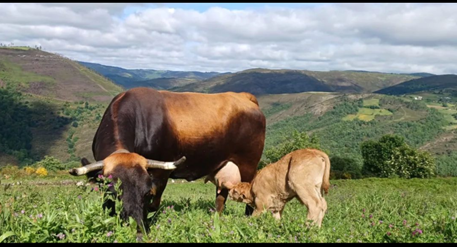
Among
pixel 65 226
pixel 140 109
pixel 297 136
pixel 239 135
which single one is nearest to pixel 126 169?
pixel 65 226

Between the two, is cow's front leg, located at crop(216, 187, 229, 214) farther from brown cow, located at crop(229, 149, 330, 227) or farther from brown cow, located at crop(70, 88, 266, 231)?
brown cow, located at crop(229, 149, 330, 227)

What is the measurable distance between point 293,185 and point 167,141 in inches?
114

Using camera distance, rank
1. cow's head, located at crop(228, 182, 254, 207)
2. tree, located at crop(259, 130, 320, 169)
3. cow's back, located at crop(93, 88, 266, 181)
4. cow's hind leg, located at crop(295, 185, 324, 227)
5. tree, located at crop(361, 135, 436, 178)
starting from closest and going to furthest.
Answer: cow's hind leg, located at crop(295, 185, 324, 227)
cow's back, located at crop(93, 88, 266, 181)
cow's head, located at crop(228, 182, 254, 207)
tree, located at crop(361, 135, 436, 178)
tree, located at crop(259, 130, 320, 169)

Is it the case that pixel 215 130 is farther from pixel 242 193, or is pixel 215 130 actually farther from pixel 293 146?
pixel 293 146

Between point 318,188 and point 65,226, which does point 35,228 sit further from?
point 318,188

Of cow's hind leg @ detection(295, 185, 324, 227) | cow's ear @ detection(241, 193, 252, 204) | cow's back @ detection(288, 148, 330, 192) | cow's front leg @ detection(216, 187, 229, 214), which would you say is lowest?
cow's front leg @ detection(216, 187, 229, 214)

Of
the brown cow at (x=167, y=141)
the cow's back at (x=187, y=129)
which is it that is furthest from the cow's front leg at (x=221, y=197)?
the cow's back at (x=187, y=129)

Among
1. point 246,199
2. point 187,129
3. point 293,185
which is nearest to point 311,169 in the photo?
point 293,185

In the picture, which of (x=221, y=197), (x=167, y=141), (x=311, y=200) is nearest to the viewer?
(x=311, y=200)

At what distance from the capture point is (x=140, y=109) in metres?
8.95

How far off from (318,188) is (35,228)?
5.60m

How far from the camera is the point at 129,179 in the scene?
261 inches

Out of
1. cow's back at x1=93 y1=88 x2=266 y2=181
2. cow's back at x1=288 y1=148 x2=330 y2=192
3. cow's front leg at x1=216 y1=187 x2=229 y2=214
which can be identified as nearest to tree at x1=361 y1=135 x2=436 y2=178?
cow's back at x1=93 y1=88 x2=266 y2=181

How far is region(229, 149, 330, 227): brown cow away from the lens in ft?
28.2
